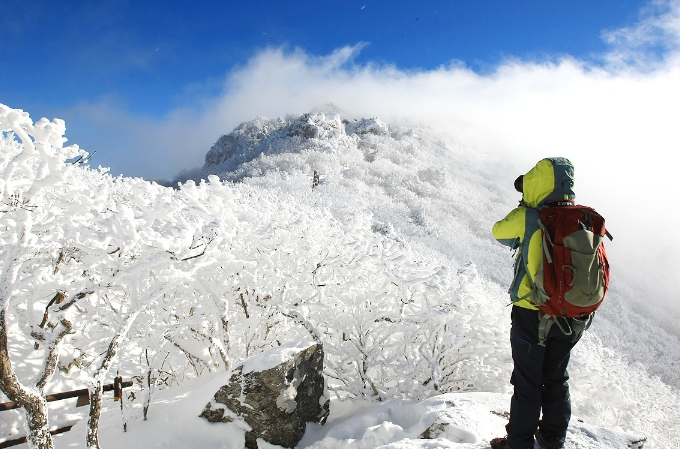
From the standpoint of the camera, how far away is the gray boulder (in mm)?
4711

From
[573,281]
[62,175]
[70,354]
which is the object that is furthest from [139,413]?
[573,281]

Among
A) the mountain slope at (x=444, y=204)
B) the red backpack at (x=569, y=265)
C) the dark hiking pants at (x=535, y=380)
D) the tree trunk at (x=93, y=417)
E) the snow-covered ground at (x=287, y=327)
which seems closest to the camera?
the red backpack at (x=569, y=265)

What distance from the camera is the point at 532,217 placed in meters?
2.54

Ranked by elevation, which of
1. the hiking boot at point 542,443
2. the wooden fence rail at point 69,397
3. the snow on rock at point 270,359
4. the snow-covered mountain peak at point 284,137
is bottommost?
the wooden fence rail at point 69,397

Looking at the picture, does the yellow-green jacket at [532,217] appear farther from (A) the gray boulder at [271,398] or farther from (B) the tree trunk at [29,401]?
(B) the tree trunk at [29,401]

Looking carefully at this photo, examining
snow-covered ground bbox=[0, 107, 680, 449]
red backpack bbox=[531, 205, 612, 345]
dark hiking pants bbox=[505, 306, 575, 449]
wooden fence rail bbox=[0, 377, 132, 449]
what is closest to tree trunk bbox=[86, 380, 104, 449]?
snow-covered ground bbox=[0, 107, 680, 449]

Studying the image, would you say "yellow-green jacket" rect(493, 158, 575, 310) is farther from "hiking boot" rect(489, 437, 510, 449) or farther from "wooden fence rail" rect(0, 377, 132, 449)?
"wooden fence rail" rect(0, 377, 132, 449)

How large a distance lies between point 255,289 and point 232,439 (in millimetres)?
2841

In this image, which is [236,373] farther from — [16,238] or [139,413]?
[16,238]

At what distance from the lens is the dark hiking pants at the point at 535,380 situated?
2652 millimetres

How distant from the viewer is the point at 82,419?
577 cm

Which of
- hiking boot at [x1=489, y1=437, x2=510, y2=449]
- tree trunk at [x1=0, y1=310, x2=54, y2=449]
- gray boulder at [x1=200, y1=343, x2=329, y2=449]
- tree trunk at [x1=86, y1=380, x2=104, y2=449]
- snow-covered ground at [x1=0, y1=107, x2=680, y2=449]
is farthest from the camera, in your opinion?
gray boulder at [x1=200, y1=343, x2=329, y2=449]

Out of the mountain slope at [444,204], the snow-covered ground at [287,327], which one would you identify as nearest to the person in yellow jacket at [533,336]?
the snow-covered ground at [287,327]

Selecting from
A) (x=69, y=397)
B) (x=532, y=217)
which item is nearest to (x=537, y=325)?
(x=532, y=217)
